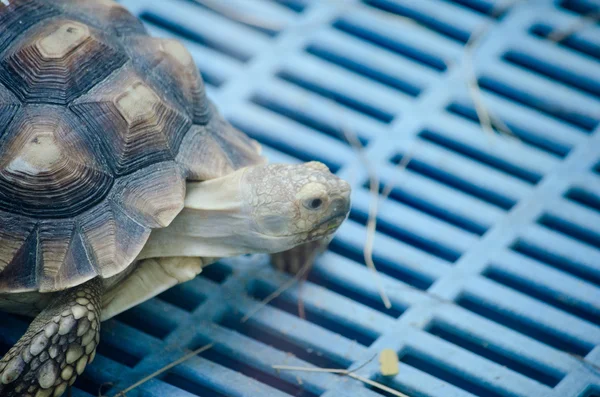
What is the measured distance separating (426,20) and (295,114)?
51cm

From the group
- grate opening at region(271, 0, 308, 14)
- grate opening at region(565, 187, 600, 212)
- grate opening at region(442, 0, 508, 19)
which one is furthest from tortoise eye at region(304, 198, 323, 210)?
grate opening at region(442, 0, 508, 19)

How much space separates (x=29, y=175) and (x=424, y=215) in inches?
37.8

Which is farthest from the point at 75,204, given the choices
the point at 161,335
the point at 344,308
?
the point at 344,308

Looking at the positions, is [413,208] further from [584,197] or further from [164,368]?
[164,368]

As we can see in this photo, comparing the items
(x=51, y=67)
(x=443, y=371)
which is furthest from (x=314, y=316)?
(x=51, y=67)

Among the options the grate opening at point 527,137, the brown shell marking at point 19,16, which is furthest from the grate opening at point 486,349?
the brown shell marking at point 19,16

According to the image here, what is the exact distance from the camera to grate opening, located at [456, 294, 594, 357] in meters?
2.05

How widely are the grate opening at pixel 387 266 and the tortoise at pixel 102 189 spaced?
0.28 meters

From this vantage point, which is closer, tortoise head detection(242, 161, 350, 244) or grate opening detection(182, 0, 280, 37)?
tortoise head detection(242, 161, 350, 244)

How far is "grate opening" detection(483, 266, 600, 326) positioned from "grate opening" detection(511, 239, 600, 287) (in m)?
0.08

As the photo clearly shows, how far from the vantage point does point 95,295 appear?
1825mm

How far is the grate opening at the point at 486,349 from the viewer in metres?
2.03

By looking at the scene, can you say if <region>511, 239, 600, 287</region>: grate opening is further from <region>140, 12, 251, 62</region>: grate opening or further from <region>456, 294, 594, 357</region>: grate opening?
<region>140, 12, 251, 62</region>: grate opening

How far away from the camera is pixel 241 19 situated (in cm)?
248
